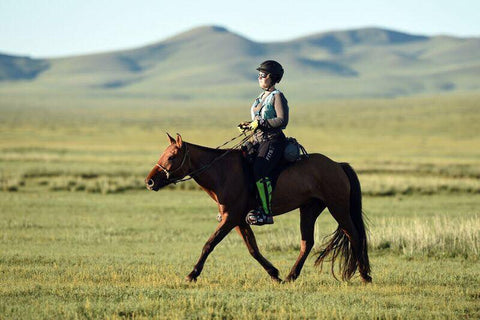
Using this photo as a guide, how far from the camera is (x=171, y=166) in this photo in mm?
10523

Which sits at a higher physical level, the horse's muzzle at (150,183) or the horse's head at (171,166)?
the horse's head at (171,166)

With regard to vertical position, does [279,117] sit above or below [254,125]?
above

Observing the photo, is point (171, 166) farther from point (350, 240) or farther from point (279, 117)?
point (350, 240)

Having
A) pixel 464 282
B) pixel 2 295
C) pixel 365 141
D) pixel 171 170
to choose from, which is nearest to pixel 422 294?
pixel 464 282

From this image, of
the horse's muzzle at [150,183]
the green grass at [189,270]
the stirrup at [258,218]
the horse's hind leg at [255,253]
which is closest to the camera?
the green grass at [189,270]

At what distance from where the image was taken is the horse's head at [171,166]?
10.4 meters

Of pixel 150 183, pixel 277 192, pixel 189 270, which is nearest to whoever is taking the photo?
pixel 150 183

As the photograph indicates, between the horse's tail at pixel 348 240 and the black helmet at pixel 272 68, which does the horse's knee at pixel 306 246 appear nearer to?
the horse's tail at pixel 348 240

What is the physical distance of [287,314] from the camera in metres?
8.61

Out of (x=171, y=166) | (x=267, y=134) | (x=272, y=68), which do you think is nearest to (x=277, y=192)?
(x=267, y=134)

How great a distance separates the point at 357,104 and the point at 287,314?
150m

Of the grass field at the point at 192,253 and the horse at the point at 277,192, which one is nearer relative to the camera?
the grass field at the point at 192,253

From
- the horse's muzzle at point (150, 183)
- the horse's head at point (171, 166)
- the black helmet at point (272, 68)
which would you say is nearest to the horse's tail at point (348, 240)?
the black helmet at point (272, 68)

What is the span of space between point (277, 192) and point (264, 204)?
272 millimetres
